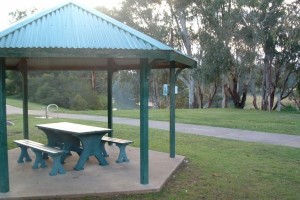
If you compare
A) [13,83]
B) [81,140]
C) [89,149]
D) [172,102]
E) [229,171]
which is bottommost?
[229,171]

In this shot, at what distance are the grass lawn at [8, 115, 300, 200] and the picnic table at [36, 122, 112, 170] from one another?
173cm

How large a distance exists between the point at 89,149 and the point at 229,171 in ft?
9.63

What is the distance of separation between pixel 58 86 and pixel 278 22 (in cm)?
2056

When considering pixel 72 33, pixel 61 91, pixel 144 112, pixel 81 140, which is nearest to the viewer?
pixel 72 33

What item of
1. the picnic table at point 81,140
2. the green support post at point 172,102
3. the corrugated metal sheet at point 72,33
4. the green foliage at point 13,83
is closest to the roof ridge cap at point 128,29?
the corrugated metal sheet at point 72,33

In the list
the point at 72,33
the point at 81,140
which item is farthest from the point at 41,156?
the point at 72,33

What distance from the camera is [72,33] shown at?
6074mm

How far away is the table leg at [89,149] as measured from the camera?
291 inches

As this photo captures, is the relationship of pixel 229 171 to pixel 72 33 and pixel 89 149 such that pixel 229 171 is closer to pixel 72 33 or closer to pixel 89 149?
pixel 89 149

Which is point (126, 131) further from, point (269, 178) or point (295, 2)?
point (295, 2)

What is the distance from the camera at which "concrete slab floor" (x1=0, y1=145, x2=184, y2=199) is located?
5.93m

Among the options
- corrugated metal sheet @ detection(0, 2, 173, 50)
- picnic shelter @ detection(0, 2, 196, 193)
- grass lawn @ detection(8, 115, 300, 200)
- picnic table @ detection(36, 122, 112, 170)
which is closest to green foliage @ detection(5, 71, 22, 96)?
grass lawn @ detection(8, 115, 300, 200)

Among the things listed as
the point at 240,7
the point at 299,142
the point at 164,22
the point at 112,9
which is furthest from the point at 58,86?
the point at 299,142

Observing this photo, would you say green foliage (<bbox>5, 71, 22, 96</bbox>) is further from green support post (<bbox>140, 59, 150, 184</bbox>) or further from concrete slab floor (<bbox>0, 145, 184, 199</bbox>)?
green support post (<bbox>140, 59, 150, 184</bbox>)
